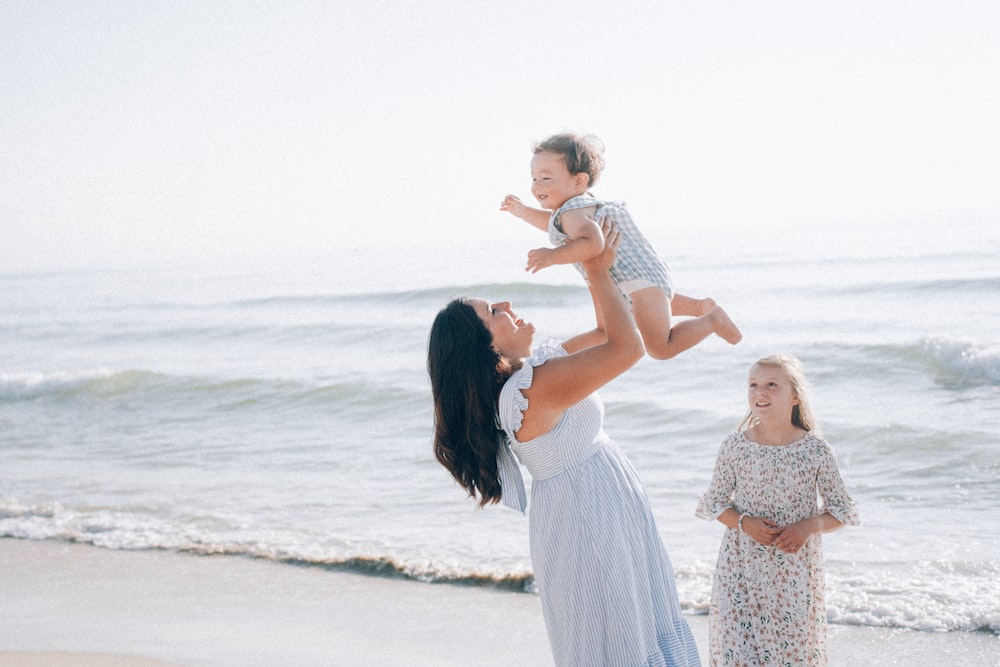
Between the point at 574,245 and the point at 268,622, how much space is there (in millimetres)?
3251

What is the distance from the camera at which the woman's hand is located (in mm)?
2927

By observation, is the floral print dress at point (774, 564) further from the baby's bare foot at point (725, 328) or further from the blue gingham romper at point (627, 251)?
the blue gingham romper at point (627, 251)

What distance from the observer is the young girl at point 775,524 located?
3.39m

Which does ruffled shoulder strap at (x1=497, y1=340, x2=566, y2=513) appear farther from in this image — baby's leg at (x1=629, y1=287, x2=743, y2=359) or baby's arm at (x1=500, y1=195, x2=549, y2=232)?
baby's arm at (x1=500, y1=195, x2=549, y2=232)

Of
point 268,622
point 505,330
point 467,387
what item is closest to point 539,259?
point 505,330

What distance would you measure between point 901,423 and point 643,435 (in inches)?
Result: 97.8

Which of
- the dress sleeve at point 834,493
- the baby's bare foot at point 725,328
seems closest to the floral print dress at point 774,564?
the dress sleeve at point 834,493

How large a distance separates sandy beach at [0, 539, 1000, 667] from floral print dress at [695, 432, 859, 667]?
1.22 meters

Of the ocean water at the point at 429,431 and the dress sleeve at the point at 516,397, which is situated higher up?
the dress sleeve at the point at 516,397

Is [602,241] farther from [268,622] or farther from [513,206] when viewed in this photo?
[268,622]

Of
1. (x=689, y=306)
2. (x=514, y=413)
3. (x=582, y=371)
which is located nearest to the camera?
(x=582, y=371)

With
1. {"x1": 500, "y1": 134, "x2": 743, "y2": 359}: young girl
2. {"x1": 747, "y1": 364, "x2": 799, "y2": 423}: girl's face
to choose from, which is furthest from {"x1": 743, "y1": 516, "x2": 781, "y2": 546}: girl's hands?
{"x1": 500, "y1": 134, "x2": 743, "y2": 359}: young girl

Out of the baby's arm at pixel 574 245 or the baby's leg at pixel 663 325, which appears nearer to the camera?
the baby's arm at pixel 574 245

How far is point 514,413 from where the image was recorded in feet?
8.61
